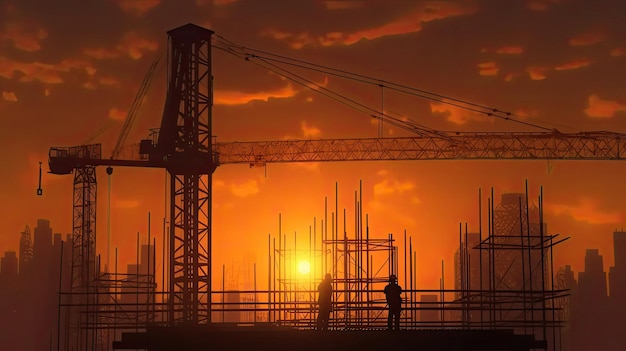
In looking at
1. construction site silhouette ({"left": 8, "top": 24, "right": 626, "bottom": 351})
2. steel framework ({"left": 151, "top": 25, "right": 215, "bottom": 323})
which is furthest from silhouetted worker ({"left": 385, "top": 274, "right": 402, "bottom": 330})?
steel framework ({"left": 151, "top": 25, "right": 215, "bottom": 323})

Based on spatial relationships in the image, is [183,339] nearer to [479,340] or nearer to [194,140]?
[479,340]

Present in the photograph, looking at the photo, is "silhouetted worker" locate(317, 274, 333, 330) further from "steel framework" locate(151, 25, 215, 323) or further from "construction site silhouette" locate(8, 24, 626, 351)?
"steel framework" locate(151, 25, 215, 323)

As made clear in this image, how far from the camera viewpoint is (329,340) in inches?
1016

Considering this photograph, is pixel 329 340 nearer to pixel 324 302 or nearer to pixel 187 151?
pixel 324 302

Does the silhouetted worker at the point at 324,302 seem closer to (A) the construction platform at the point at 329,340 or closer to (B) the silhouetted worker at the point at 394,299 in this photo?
(B) the silhouetted worker at the point at 394,299

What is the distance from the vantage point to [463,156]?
89.6m

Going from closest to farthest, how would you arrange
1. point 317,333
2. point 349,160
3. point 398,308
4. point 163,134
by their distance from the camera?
point 317,333 → point 398,308 → point 163,134 → point 349,160


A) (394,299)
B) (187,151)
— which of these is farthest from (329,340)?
(187,151)

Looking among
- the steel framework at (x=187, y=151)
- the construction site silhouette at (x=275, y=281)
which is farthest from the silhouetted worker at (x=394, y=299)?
the steel framework at (x=187, y=151)

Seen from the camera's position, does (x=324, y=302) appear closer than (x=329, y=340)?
No

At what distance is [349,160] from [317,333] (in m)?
63.1

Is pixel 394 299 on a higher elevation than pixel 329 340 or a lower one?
higher

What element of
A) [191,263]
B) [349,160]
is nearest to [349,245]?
[191,263]

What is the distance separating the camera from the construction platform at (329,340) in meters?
25.8
